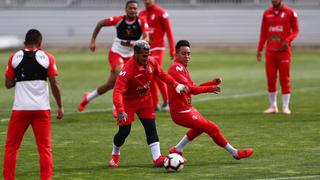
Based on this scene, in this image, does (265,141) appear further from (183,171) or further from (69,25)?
(69,25)

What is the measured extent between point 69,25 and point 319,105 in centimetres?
2854

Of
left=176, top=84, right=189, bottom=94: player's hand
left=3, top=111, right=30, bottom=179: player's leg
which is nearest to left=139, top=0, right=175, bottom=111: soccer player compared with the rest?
left=176, top=84, right=189, bottom=94: player's hand

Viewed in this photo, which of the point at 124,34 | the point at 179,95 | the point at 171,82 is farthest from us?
the point at 124,34

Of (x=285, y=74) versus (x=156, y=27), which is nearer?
(x=285, y=74)

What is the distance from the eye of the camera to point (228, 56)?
40594 millimetres

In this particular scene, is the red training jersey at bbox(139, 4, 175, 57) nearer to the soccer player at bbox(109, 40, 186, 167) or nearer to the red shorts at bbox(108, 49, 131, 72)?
the red shorts at bbox(108, 49, 131, 72)

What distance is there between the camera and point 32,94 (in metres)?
11.0

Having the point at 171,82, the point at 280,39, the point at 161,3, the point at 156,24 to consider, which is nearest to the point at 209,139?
the point at 171,82

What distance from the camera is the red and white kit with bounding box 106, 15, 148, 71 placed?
1836cm

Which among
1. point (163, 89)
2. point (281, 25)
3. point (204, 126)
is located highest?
point (281, 25)

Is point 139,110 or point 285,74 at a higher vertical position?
point 139,110

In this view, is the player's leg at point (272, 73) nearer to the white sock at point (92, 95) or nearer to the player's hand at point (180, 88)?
the white sock at point (92, 95)

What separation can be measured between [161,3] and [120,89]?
117ft

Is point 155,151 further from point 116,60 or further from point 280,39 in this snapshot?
point 280,39
